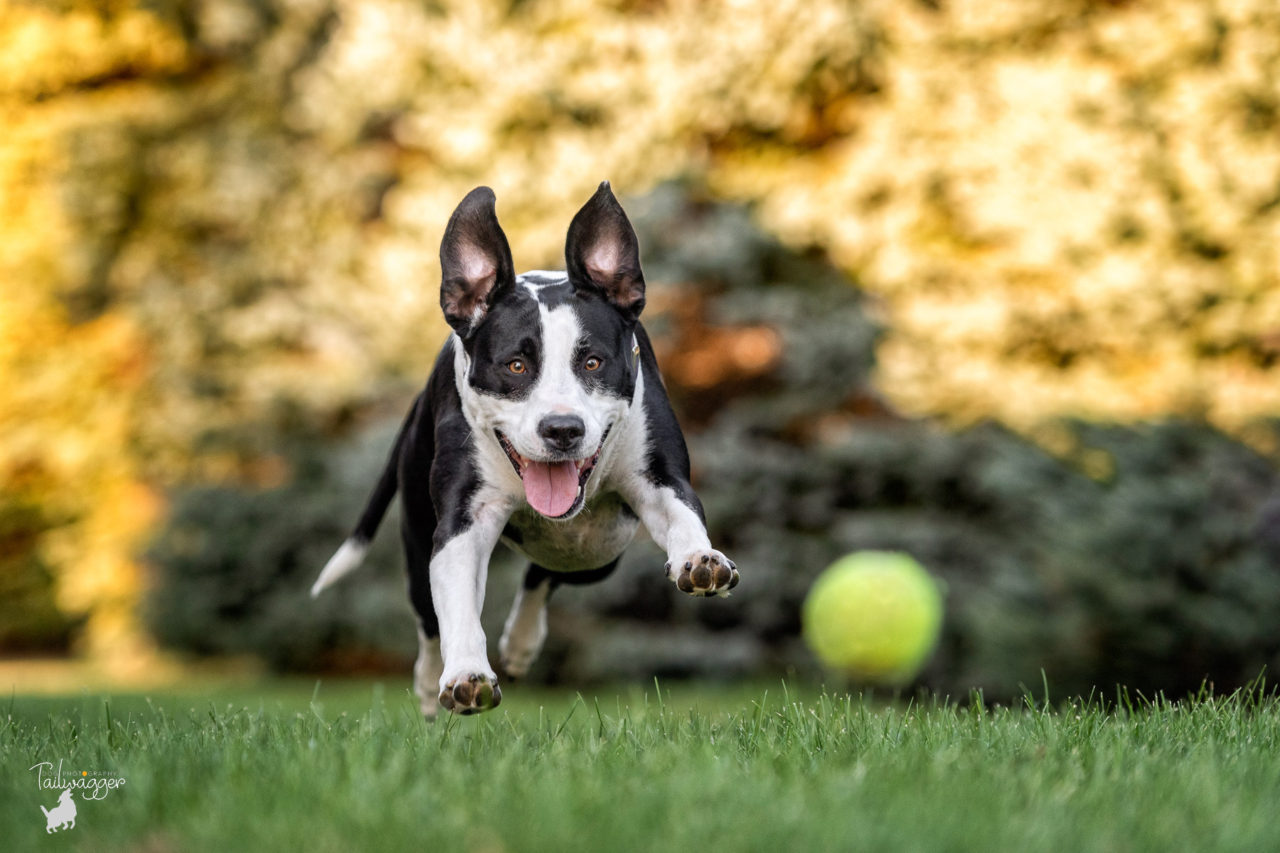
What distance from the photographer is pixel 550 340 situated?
3.45 metres

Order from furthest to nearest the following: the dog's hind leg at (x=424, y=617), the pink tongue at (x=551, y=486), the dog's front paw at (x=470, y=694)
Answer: the dog's hind leg at (x=424, y=617), the pink tongue at (x=551, y=486), the dog's front paw at (x=470, y=694)

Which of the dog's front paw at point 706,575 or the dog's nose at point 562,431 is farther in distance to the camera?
the dog's nose at point 562,431

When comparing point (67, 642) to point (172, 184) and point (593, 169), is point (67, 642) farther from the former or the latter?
point (593, 169)

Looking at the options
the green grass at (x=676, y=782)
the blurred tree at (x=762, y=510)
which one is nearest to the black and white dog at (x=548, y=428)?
the green grass at (x=676, y=782)

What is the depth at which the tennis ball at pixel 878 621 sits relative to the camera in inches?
306

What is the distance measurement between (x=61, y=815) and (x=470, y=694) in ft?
3.20

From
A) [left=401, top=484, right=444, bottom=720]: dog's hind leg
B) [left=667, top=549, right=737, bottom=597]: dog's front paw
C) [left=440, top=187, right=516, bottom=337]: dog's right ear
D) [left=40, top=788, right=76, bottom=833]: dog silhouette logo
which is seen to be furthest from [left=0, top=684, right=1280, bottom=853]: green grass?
[left=440, top=187, right=516, bottom=337]: dog's right ear

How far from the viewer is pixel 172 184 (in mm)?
14523

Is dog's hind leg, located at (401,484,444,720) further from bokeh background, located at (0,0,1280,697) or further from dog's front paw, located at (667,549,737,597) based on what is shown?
bokeh background, located at (0,0,1280,697)

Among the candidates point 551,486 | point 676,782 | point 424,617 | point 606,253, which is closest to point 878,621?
point 424,617

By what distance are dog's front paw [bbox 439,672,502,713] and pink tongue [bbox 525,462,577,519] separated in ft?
1.69

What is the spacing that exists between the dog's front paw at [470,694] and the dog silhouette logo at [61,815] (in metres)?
0.89

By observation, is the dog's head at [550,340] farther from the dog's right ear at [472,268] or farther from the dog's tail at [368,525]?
the dog's tail at [368,525]

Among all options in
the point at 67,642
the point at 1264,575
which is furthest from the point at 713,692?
the point at 67,642
